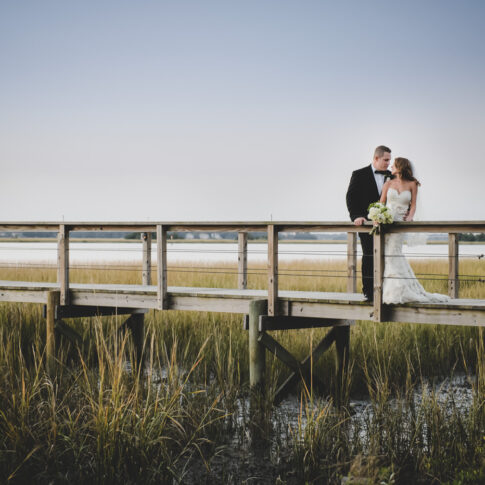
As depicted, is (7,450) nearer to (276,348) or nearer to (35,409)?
(35,409)

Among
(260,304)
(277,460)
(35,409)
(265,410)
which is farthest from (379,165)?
(35,409)

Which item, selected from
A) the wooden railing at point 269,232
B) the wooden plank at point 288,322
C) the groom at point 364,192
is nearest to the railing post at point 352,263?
the wooden railing at point 269,232

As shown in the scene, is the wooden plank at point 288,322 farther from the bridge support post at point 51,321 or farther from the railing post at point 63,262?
the bridge support post at point 51,321

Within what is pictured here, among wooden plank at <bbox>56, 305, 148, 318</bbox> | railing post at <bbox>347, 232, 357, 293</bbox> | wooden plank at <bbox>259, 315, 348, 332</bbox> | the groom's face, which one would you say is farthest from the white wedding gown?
wooden plank at <bbox>56, 305, 148, 318</bbox>

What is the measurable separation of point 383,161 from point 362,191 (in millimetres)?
477

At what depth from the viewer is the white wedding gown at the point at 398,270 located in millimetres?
7633

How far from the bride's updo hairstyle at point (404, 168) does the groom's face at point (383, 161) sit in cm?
10

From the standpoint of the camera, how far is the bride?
25.1ft

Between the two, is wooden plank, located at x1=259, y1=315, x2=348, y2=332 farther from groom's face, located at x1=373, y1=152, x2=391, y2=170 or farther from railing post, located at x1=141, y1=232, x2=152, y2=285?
railing post, located at x1=141, y1=232, x2=152, y2=285

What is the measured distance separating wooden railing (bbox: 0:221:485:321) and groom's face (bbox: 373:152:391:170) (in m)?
0.79

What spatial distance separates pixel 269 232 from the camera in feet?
27.1

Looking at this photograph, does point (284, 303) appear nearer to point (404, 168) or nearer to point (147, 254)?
point (404, 168)

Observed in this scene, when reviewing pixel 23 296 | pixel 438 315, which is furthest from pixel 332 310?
pixel 23 296

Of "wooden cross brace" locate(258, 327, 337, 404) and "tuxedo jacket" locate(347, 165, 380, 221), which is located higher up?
"tuxedo jacket" locate(347, 165, 380, 221)
